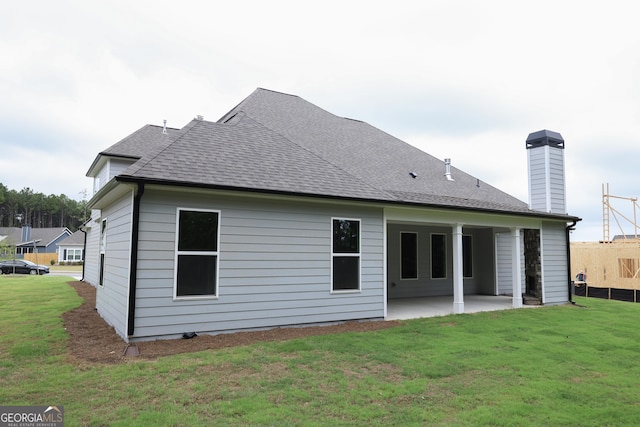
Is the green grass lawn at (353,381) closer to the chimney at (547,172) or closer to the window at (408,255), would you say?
the window at (408,255)

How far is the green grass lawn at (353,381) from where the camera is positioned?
3512 mm

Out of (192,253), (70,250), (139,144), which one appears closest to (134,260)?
(192,253)

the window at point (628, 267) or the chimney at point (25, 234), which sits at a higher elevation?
the chimney at point (25, 234)

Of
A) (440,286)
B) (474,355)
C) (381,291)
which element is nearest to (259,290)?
(381,291)

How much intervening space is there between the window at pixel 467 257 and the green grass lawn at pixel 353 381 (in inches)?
273

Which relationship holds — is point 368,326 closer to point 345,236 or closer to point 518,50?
point 345,236

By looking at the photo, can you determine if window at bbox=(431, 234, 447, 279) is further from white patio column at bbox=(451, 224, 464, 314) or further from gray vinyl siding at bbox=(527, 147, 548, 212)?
white patio column at bbox=(451, 224, 464, 314)

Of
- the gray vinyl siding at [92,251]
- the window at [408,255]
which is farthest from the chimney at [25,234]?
the window at [408,255]

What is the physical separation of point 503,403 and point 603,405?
1.04 m

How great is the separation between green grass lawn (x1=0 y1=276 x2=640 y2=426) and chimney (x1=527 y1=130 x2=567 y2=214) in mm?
6101

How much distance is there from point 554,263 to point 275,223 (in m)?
9.47

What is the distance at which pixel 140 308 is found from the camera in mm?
5988

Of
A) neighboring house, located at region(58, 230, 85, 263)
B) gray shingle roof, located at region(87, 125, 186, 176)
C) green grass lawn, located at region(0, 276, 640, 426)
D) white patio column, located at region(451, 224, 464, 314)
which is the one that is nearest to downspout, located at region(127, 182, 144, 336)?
green grass lawn, located at region(0, 276, 640, 426)

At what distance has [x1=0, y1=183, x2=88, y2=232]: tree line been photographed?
77.2 metres
